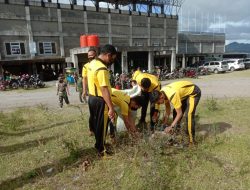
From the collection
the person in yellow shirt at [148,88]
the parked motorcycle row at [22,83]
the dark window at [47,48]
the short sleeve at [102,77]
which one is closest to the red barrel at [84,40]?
the dark window at [47,48]

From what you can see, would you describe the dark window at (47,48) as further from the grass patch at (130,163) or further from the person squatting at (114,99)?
the person squatting at (114,99)

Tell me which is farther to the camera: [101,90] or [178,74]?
[178,74]

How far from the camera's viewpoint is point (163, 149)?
4242mm

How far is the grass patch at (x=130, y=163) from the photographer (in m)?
3.38

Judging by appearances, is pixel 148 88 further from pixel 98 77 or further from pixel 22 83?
pixel 22 83

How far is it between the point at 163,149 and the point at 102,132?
1.18 m

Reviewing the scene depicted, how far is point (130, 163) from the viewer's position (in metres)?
3.90

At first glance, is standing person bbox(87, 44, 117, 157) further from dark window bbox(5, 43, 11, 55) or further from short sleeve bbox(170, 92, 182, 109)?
dark window bbox(5, 43, 11, 55)

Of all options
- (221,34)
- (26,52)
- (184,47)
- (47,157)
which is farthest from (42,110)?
(221,34)

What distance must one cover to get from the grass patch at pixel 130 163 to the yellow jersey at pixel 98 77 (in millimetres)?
1144

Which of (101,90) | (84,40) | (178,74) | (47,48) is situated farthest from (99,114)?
(47,48)

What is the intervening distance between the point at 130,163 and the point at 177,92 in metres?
1.51

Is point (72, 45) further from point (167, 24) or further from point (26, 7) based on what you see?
point (167, 24)

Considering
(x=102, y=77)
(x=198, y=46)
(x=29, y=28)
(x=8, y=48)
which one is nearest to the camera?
(x=102, y=77)
